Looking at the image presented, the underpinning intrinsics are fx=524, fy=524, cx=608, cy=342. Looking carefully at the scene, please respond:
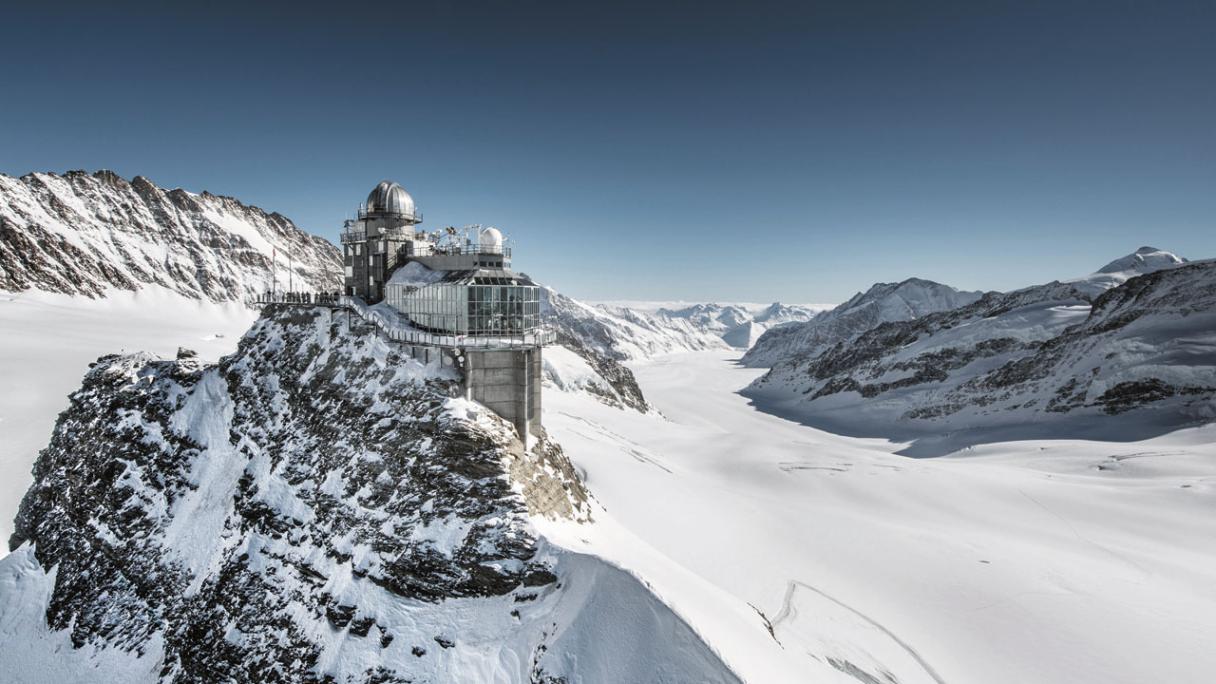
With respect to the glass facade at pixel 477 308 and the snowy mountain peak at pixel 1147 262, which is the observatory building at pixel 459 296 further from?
the snowy mountain peak at pixel 1147 262

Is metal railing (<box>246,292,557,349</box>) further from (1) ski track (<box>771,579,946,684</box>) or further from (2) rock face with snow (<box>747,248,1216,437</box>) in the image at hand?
(2) rock face with snow (<box>747,248,1216,437</box>)

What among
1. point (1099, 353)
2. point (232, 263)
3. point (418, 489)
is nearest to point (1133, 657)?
point (418, 489)

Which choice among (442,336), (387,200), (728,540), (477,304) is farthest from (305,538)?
(728,540)

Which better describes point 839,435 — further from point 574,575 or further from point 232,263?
point 232,263

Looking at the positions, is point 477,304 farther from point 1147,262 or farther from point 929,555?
point 1147,262

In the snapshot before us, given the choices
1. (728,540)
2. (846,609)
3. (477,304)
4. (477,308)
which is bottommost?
(846,609)

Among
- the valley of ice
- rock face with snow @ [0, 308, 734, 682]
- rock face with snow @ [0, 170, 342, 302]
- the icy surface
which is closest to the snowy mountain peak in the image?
the valley of ice
